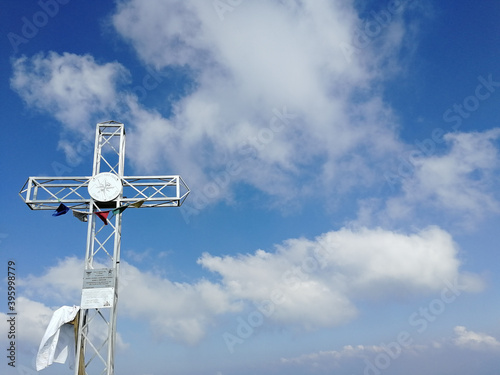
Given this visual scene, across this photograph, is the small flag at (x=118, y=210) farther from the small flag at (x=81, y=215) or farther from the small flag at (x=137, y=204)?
the small flag at (x=81, y=215)

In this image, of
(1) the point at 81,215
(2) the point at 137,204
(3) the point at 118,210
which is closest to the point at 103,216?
(3) the point at 118,210

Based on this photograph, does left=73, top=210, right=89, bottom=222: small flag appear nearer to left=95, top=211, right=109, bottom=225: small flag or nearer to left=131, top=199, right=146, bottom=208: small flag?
left=95, top=211, right=109, bottom=225: small flag

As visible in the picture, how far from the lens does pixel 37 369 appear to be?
13359 millimetres

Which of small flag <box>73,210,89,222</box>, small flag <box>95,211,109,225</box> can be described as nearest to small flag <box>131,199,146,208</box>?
small flag <box>95,211,109,225</box>

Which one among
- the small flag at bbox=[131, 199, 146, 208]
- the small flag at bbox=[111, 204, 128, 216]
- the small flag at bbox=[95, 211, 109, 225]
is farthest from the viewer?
the small flag at bbox=[131, 199, 146, 208]

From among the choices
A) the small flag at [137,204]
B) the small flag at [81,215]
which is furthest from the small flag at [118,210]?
the small flag at [81,215]

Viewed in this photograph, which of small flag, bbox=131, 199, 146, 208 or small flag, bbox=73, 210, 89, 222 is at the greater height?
small flag, bbox=131, 199, 146, 208

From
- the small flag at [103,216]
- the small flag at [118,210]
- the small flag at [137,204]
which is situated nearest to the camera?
the small flag at [103,216]

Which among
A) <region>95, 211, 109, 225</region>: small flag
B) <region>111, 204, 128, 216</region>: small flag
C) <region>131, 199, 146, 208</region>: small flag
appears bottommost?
<region>95, 211, 109, 225</region>: small flag

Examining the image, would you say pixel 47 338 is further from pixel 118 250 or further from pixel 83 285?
pixel 118 250

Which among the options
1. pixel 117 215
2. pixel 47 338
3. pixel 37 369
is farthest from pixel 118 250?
pixel 37 369

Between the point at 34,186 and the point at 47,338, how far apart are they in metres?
5.69

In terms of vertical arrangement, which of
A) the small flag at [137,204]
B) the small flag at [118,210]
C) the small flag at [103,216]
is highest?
the small flag at [137,204]

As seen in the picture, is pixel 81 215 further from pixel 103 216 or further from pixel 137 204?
pixel 137 204
